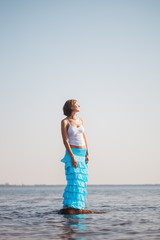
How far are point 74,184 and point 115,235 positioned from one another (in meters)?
2.91

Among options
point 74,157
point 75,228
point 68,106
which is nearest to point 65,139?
point 74,157

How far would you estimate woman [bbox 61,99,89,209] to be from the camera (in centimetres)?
738

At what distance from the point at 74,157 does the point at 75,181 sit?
592 millimetres

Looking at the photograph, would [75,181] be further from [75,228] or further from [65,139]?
[75,228]

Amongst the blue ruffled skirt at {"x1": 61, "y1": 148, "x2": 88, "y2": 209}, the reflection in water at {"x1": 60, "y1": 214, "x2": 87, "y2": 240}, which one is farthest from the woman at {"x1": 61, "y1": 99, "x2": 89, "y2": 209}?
the reflection in water at {"x1": 60, "y1": 214, "x2": 87, "y2": 240}

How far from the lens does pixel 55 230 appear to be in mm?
5047

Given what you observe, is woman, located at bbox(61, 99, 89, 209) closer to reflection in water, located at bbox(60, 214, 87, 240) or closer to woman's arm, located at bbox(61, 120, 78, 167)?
woman's arm, located at bbox(61, 120, 78, 167)

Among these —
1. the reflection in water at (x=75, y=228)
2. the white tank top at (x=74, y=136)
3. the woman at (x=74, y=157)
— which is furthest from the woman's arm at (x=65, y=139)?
A: the reflection in water at (x=75, y=228)

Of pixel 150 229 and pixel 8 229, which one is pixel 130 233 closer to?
pixel 150 229

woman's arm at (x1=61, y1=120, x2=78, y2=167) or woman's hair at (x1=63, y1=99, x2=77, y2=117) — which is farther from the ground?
woman's hair at (x1=63, y1=99, x2=77, y2=117)

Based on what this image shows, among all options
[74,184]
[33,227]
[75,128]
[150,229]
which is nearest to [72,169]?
[74,184]

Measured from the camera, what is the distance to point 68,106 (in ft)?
25.6

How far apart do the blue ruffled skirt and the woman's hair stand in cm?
98

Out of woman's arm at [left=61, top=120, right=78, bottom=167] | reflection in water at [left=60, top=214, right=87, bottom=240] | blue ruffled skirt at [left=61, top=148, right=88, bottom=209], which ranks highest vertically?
woman's arm at [left=61, top=120, right=78, bottom=167]
